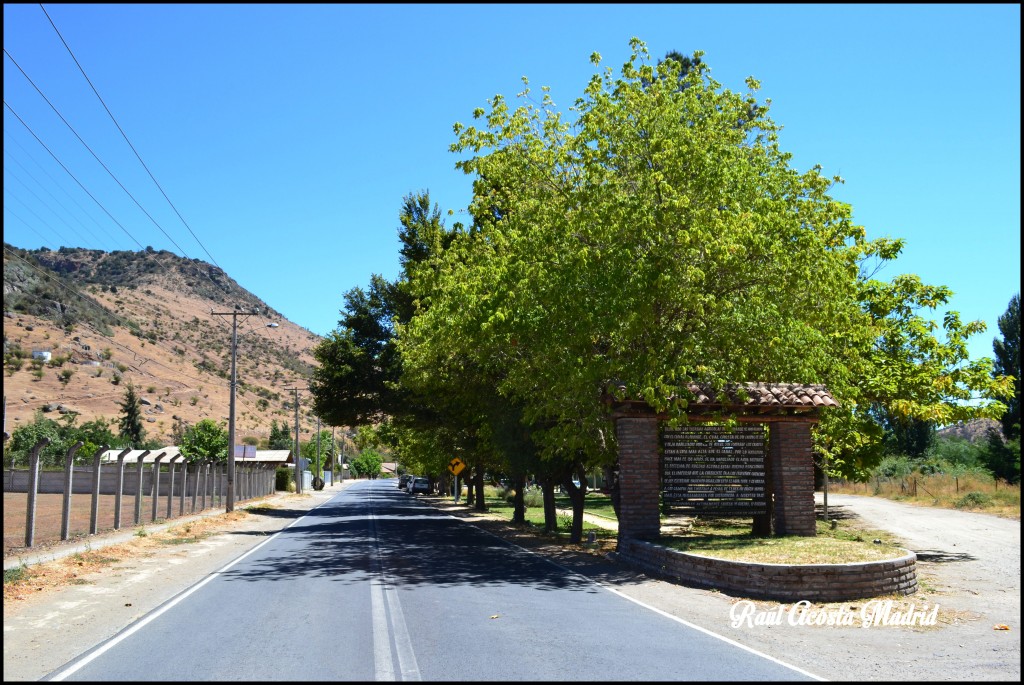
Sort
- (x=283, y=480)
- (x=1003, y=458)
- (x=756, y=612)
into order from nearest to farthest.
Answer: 1. (x=756, y=612)
2. (x=1003, y=458)
3. (x=283, y=480)

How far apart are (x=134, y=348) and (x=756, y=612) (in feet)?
407

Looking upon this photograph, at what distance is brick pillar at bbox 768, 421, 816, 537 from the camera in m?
16.5

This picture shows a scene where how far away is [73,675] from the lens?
24.7ft

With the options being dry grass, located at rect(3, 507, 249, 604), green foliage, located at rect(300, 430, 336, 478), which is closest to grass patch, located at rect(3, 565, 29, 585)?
dry grass, located at rect(3, 507, 249, 604)

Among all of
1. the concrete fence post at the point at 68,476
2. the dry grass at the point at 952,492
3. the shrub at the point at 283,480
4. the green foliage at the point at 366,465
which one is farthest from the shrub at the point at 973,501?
the green foliage at the point at 366,465

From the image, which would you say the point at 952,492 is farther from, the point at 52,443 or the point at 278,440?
the point at 278,440

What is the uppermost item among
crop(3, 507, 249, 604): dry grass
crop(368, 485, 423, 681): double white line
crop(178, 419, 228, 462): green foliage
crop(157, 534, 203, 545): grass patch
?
crop(178, 419, 228, 462): green foliage

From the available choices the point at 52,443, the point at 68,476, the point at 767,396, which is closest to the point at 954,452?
the point at 767,396

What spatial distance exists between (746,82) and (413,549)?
14105 mm

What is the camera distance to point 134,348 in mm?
120000

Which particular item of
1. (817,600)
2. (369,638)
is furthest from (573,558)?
(369,638)
